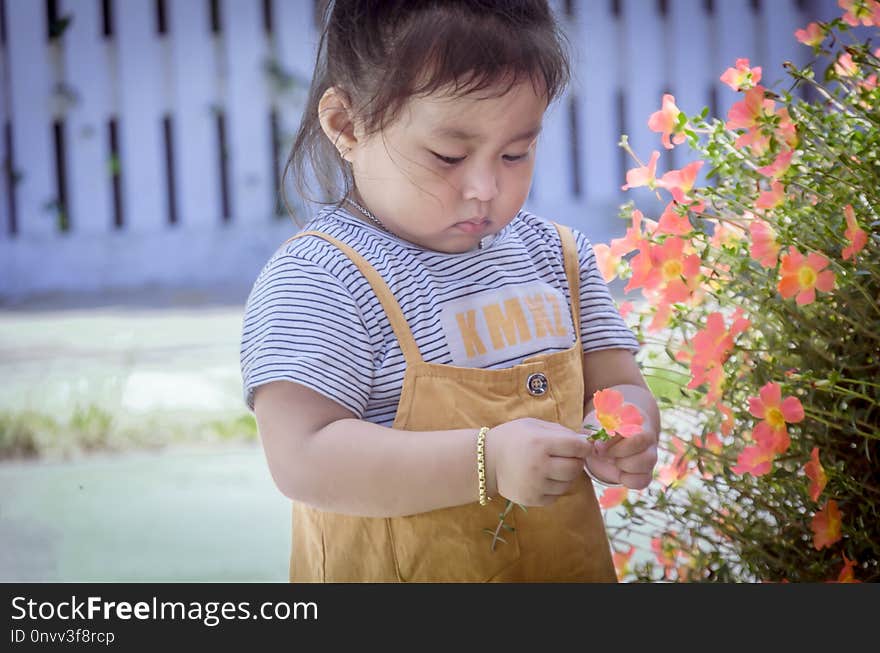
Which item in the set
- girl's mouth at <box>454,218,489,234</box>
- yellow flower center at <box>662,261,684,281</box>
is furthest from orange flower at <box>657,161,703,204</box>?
girl's mouth at <box>454,218,489,234</box>

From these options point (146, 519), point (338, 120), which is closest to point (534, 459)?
point (338, 120)

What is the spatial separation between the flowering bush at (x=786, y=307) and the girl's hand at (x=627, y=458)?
7cm

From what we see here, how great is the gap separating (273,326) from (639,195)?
14.2 feet

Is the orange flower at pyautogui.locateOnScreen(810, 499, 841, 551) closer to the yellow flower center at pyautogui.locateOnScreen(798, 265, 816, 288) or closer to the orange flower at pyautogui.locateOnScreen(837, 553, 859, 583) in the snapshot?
the orange flower at pyautogui.locateOnScreen(837, 553, 859, 583)

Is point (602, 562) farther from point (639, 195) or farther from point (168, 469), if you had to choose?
point (639, 195)

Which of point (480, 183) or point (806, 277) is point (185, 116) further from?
point (806, 277)

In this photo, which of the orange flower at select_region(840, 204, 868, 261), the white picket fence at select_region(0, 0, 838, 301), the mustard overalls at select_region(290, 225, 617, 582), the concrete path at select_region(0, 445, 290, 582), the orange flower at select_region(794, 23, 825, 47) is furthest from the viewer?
the white picket fence at select_region(0, 0, 838, 301)

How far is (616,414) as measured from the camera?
906 mm

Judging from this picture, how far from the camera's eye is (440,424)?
990mm

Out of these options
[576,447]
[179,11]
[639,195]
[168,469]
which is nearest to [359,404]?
[576,447]

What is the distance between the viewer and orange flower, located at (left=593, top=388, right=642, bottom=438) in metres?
0.90

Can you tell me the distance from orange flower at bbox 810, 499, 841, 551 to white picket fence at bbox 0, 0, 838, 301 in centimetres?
379

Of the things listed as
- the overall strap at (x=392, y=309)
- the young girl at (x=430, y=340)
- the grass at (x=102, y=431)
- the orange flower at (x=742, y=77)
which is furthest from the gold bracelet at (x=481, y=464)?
the grass at (x=102, y=431)

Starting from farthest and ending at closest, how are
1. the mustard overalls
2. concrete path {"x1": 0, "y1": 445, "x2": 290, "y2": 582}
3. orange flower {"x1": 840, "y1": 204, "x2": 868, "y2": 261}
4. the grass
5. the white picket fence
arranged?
1. the white picket fence
2. the grass
3. concrete path {"x1": 0, "y1": 445, "x2": 290, "y2": 582}
4. the mustard overalls
5. orange flower {"x1": 840, "y1": 204, "x2": 868, "y2": 261}
